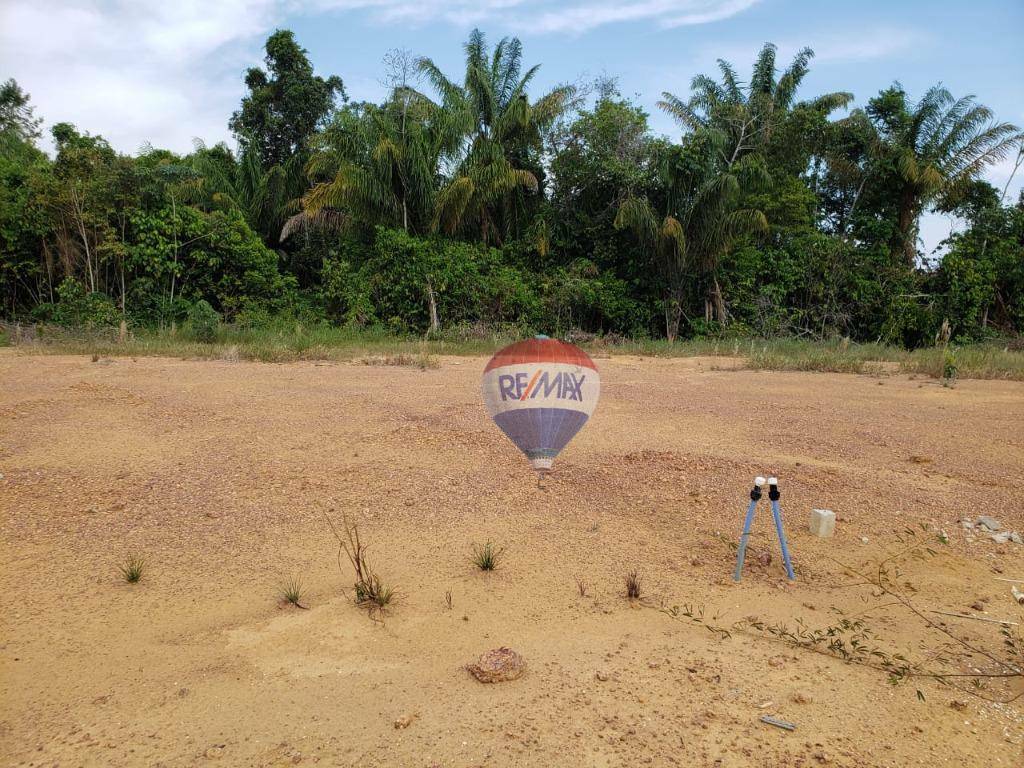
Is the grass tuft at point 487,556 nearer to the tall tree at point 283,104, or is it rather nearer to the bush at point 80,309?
the bush at point 80,309

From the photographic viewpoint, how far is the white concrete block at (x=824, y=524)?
4234mm

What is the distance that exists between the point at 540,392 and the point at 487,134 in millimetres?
14921

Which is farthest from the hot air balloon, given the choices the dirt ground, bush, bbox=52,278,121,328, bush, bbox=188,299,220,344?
bush, bbox=52,278,121,328

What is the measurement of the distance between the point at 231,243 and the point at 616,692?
14817 mm

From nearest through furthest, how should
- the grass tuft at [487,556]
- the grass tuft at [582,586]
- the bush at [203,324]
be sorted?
the grass tuft at [582,586] → the grass tuft at [487,556] → the bush at [203,324]

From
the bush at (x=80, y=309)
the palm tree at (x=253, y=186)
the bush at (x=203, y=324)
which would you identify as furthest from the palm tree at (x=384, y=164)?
the bush at (x=80, y=309)

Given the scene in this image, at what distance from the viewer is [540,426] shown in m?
2.56

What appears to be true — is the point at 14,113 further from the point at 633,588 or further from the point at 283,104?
the point at 633,588

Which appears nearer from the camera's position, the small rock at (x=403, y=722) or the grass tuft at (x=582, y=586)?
the small rock at (x=403, y=722)

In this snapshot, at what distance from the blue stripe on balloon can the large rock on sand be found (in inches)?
35.0

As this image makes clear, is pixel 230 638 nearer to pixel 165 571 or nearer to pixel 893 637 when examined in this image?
pixel 165 571

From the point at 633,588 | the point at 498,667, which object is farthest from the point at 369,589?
the point at 633,588

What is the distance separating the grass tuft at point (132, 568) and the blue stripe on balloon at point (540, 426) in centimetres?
220

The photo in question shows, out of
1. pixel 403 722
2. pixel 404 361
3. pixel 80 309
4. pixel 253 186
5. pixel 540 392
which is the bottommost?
pixel 403 722
